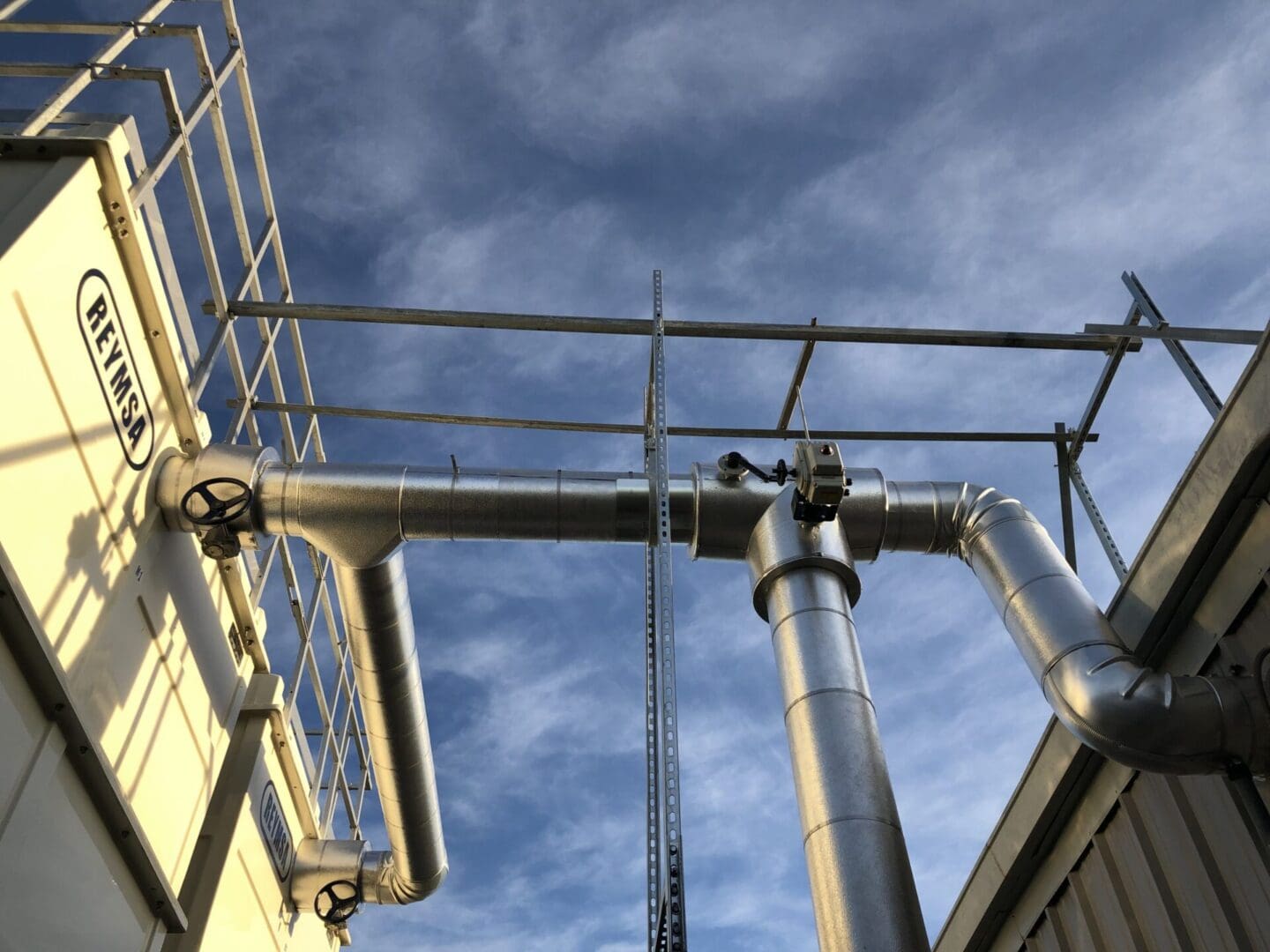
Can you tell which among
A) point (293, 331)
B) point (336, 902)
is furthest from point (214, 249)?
point (336, 902)

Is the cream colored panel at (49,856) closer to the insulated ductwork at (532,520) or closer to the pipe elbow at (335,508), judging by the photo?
the insulated ductwork at (532,520)

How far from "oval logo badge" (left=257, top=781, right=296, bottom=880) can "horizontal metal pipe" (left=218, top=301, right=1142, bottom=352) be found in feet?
12.7

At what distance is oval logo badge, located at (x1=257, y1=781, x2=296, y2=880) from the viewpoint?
26.6ft

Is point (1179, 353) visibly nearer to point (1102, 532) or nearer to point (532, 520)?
point (1102, 532)

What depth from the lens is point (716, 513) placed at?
700 centimetres

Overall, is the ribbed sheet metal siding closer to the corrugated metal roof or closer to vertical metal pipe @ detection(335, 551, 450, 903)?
the corrugated metal roof

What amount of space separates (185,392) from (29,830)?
150 inches

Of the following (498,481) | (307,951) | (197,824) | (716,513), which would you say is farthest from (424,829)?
(716,513)

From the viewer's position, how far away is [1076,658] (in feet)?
17.4

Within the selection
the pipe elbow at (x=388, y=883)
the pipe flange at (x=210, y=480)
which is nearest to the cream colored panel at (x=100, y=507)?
the pipe flange at (x=210, y=480)

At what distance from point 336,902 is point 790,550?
5.53m

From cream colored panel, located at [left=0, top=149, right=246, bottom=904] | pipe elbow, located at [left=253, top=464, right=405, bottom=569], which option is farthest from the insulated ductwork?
cream colored panel, located at [left=0, top=149, right=246, bottom=904]

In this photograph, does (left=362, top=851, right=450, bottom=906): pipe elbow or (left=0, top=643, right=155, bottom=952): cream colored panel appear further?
(left=362, top=851, right=450, bottom=906): pipe elbow

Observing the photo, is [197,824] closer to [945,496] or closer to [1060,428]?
[945,496]
